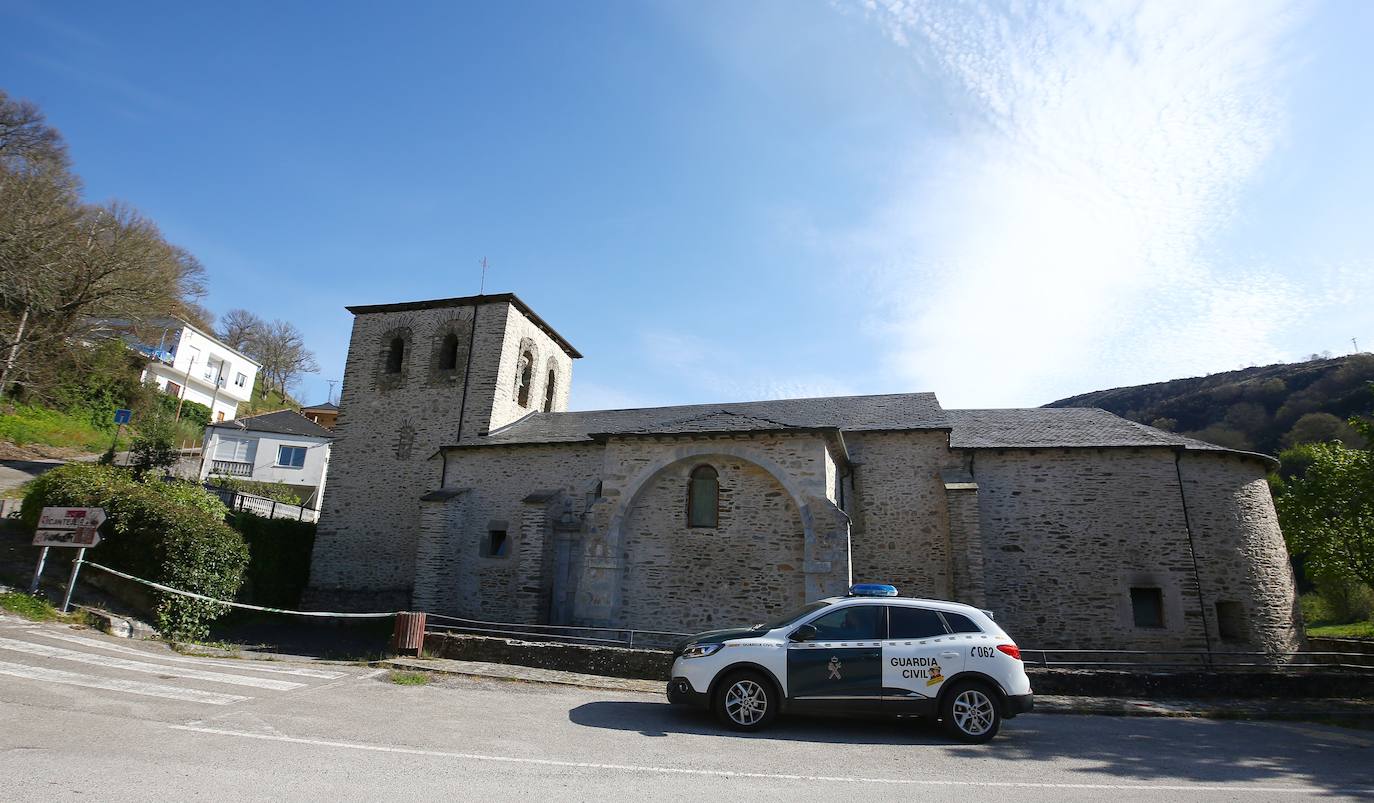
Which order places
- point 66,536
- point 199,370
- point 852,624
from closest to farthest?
1. point 852,624
2. point 66,536
3. point 199,370

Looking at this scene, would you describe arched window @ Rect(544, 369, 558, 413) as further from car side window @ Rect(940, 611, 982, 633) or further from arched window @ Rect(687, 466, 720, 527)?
car side window @ Rect(940, 611, 982, 633)

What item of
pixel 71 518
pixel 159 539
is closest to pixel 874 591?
pixel 71 518

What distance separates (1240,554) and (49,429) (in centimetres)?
3965

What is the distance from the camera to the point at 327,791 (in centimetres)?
444

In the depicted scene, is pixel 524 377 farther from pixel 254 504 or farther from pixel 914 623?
pixel 914 623

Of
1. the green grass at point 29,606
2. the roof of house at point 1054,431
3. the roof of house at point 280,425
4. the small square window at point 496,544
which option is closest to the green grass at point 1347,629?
the roof of house at point 1054,431

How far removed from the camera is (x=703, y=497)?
1489 cm

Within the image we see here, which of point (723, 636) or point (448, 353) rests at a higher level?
point (448, 353)

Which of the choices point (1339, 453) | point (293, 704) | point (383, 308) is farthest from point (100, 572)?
point (1339, 453)

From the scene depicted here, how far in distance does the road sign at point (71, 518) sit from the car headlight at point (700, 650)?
10752mm

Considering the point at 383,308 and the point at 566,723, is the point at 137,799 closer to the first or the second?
the point at 566,723

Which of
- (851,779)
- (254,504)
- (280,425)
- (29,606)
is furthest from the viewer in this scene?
(280,425)

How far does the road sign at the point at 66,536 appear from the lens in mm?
11352

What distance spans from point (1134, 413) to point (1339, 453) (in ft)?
172
